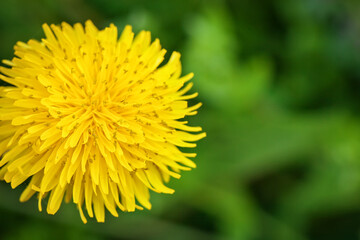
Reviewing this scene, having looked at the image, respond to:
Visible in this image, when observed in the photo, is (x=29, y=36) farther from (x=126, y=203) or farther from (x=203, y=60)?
(x=126, y=203)

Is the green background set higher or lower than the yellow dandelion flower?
higher

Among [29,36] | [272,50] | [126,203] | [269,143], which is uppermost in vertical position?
[272,50]

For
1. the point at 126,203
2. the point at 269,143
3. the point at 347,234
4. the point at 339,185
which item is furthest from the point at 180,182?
the point at 347,234

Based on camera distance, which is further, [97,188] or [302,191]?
[302,191]

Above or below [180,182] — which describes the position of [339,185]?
above

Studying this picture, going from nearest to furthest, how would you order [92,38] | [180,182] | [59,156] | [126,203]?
[59,156] → [126,203] → [92,38] → [180,182]
